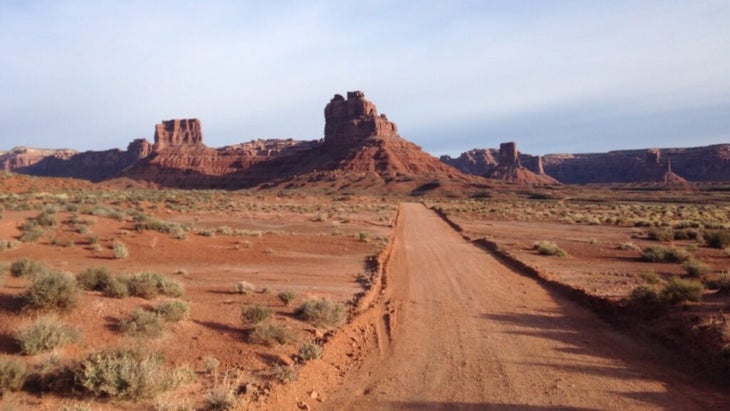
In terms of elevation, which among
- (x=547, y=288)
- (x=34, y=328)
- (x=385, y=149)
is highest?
(x=385, y=149)

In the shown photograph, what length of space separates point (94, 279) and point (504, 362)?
7.65 m

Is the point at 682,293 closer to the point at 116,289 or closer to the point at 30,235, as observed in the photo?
the point at 116,289

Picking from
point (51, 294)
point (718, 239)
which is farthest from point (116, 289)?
point (718, 239)

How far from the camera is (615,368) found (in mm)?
7191

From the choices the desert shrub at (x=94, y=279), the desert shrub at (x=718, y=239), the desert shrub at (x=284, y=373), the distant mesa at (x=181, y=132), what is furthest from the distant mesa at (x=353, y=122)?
the desert shrub at (x=284, y=373)

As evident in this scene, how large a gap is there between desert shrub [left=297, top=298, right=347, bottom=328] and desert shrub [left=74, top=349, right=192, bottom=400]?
3.78m

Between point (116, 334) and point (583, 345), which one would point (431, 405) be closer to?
point (583, 345)

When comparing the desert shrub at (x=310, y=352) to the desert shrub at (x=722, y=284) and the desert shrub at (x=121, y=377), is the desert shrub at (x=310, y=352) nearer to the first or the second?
the desert shrub at (x=121, y=377)

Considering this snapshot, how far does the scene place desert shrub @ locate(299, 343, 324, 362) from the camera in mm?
7312

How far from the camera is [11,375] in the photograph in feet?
16.9

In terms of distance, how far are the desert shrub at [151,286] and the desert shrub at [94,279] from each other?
39 centimetres

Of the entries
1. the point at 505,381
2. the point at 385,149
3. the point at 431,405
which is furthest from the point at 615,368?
the point at 385,149

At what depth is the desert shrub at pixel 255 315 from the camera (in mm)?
8445

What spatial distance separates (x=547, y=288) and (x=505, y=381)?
25.0ft
